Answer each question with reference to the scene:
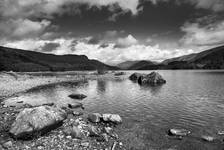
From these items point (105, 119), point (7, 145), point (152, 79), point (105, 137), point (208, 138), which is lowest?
point (208, 138)

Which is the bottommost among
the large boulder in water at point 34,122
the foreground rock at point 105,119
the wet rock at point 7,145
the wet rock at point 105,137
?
the wet rock at point 105,137

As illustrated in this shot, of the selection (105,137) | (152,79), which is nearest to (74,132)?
(105,137)

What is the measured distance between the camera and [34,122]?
12.9 m

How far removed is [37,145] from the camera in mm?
11531

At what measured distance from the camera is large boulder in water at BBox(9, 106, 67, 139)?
1230 cm

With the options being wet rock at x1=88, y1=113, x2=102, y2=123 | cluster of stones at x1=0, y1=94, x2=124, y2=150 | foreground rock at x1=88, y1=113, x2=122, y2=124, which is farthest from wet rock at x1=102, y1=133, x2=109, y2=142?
wet rock at x1=88, y1=113, x2=102, y2=123

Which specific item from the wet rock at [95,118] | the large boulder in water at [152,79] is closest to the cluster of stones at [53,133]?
the wet rock at [95,118]

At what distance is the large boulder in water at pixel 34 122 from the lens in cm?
1230

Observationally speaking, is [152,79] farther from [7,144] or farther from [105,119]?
[7,144]

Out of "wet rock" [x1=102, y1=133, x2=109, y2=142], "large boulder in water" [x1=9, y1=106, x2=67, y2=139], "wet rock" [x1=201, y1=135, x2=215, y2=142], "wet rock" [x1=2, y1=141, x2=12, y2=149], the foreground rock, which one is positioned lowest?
"wet rock" [x1=201, y1=135, x2=215, y2=142]

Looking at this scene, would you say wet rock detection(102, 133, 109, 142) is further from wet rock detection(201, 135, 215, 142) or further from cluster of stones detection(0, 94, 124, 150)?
wet rock detection(201, 135, 215, 142)

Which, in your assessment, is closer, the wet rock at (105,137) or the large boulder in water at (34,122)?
the large boulder in water at (34,122)

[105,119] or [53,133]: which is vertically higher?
[53,133]

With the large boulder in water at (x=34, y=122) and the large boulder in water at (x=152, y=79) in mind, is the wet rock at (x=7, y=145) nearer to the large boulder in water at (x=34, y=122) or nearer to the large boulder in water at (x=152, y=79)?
the large boulder in water at (x=34, y=122)
